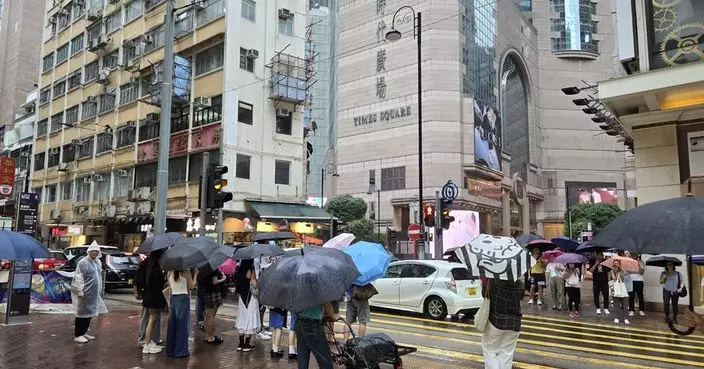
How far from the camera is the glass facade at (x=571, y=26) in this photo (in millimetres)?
84688

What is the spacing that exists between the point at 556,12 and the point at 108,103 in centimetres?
7134

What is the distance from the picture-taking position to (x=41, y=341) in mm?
9914

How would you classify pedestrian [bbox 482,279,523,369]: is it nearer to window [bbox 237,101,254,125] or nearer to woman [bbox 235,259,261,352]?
woman [bbox 235,259,261,352]

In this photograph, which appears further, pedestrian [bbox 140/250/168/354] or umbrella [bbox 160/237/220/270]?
pedestrian [bbox 140/250/168/354]

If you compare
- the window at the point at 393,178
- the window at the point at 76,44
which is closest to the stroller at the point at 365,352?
the window at the point at 76,44

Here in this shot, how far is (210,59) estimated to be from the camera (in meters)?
30.6

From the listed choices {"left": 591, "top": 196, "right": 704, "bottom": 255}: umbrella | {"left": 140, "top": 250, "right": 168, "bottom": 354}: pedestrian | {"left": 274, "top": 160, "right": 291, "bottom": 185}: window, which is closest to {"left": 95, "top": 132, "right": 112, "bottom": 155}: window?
{"left": 274, "top": 160, "right": 291, "bottom": 185}: window

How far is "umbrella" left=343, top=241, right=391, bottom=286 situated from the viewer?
8.26 metres

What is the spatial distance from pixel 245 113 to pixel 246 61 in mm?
3008

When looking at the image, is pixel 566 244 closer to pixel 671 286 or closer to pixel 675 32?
pixel 671 286

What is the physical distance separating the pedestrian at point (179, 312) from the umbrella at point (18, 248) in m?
3.29

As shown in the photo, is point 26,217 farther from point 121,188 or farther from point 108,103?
point 108,103

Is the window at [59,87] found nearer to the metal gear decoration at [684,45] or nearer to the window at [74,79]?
the window at [74,79]

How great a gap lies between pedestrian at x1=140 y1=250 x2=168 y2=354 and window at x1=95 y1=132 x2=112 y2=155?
31.0m
